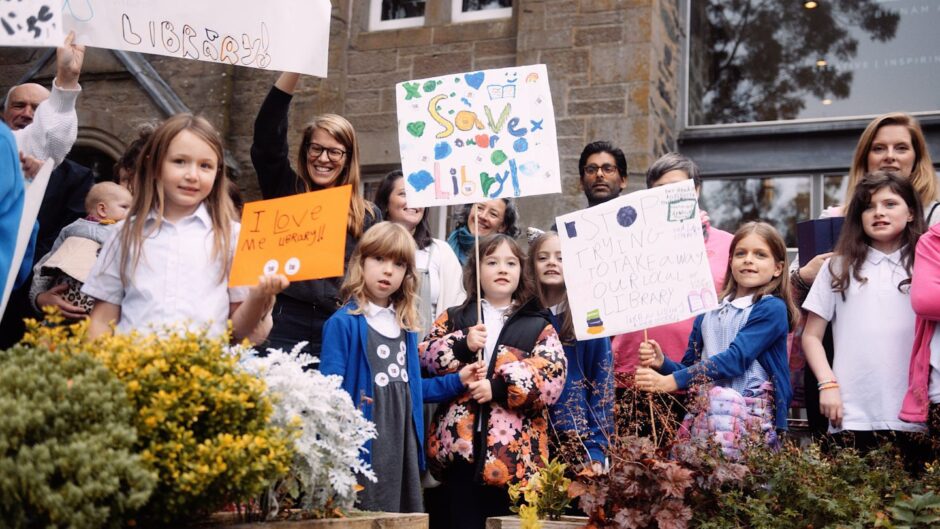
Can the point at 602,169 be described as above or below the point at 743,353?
above

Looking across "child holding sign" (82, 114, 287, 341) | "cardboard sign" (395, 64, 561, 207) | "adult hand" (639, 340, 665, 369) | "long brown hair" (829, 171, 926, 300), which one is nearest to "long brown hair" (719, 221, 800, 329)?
"long brown hair" (829, 171, 926, 300)

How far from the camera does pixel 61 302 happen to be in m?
4.79

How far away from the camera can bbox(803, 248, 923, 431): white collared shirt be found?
195 inches

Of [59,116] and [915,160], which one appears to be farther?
[915,160]

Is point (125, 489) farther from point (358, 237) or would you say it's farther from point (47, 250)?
point (47, 250)

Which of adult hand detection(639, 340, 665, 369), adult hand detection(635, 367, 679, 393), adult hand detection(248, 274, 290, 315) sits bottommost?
adult hand detection(635, 367, 679, 393)

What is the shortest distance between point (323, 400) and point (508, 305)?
2.10 m

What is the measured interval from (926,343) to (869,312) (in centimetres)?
32

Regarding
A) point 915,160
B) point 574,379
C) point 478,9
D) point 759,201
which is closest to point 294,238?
point 574,379

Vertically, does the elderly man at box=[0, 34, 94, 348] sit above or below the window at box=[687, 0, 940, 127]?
below

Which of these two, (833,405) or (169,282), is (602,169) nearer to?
(833,405)

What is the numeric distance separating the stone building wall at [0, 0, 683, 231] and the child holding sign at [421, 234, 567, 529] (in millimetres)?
3412

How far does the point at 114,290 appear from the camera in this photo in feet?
12.8

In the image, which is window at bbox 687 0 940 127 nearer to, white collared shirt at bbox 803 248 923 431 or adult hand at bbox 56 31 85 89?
white collared shirt at bbox 803 248 923 431
